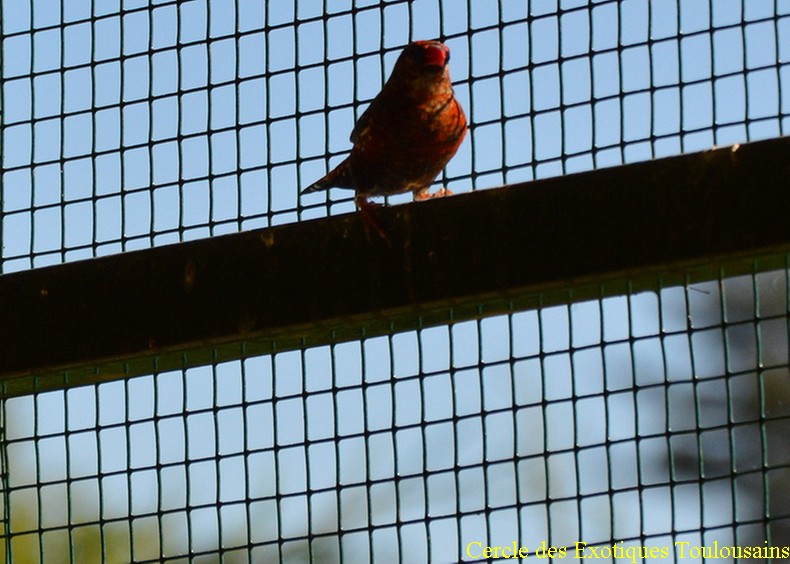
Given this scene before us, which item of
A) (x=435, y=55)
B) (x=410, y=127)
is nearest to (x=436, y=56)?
(x=435, y=55)

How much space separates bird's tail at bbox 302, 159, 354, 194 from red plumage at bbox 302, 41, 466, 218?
23 millimetres

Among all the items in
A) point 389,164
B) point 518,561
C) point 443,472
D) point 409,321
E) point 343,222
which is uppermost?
point 389,164

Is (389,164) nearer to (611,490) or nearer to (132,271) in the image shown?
(132,271)

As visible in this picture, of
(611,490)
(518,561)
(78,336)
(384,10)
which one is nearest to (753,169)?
(611,490)

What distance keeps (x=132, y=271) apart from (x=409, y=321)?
422mm

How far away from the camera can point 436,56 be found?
88.8 inches

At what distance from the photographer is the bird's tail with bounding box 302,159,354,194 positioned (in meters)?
2.36

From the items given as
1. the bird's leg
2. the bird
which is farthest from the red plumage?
the bird's leg

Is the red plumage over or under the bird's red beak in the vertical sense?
under

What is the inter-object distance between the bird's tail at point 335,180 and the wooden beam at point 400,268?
0.51m

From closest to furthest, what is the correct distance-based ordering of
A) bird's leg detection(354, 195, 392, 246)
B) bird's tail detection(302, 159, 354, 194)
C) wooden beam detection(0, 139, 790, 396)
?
wooden beam detection(0, 139, 790, 396), bird's leg detection(354, 195, 392, 246), bird's tail detection(302, 159, 354, 194)

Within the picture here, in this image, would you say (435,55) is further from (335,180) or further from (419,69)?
(335,180)

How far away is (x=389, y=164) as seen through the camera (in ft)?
7.50

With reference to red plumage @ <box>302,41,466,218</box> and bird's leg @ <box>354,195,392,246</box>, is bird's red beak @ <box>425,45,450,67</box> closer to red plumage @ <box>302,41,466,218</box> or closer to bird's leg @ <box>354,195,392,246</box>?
red plumage @ <box>302,41,466,218</box>
